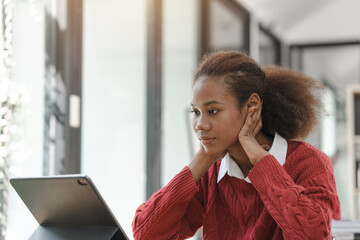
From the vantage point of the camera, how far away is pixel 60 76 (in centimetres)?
265

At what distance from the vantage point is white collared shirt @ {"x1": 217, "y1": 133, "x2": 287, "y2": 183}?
155cm

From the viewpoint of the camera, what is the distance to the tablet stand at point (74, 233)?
49.3 inches

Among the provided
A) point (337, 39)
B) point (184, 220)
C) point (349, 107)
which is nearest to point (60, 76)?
point (184, 220)

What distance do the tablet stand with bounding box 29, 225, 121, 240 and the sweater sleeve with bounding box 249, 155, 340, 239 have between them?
1.37 ft

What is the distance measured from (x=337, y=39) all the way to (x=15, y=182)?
631 centimetres

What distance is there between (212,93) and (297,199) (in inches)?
15.2

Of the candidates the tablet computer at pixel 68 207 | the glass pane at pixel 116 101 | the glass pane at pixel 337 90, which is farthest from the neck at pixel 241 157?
Answer: the glass pane at pixel 337 90

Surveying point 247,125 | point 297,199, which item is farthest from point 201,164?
point 297,199

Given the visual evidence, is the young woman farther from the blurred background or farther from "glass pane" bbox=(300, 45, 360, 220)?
"glass pane" bbox=(300, 45, 360, 220)

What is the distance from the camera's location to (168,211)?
161 cm

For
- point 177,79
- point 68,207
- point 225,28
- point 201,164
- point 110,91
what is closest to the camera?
point 68,207

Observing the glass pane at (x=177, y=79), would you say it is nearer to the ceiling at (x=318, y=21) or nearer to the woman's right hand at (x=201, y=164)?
the woman's right hand at (x=201, y=164)

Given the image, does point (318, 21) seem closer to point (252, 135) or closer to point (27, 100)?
point (27, 100)

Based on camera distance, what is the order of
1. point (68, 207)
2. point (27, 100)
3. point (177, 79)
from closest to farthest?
point (68, 207) → point (27, 100) → point (177, 79)
